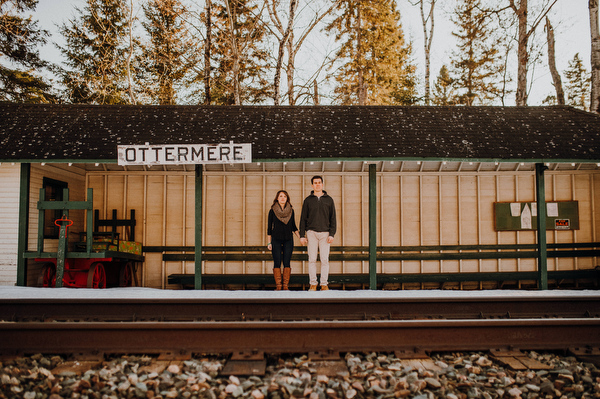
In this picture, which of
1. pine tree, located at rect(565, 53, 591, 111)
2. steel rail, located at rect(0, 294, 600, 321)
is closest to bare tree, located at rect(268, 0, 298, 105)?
steel rail, located at rect(0, 294, 600, 321)

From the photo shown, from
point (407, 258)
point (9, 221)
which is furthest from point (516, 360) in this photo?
point (9, 221)

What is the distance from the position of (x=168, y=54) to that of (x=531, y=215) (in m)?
20.6

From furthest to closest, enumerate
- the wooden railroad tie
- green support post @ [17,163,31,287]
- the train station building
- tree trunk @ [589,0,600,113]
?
tree trunk @ [589,0,600,113]
the train station building
green support post @ [17,163,31,287]
the wooden railroad tie

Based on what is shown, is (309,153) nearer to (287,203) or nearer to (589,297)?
(287,203)

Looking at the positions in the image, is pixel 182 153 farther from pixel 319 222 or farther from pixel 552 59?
pixel 552 59

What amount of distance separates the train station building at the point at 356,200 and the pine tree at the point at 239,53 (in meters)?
12.8

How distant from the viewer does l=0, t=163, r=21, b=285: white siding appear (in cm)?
921

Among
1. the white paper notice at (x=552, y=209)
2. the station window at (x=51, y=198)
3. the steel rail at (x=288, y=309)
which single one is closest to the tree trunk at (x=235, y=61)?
the station window at (x=51, y=198)

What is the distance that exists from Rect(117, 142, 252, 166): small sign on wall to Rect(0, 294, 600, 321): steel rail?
3173 millimetres

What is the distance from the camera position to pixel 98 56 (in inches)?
977

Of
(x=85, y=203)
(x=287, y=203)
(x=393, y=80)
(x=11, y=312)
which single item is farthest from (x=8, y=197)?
(x=393, y=80)

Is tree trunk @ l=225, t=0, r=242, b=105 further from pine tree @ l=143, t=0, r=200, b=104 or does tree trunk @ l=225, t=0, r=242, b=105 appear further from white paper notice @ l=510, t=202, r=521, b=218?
white paper notice @ l=510, t=202, r=521, b=218

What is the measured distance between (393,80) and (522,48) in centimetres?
829

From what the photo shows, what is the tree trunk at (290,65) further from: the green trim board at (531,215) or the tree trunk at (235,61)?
the green trim board at (531,215)
